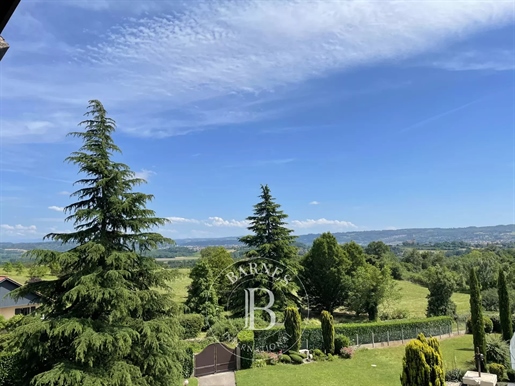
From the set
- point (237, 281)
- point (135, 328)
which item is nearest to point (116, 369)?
point (135, 328)

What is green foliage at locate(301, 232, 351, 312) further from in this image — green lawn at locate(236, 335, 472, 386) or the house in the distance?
the house in the distance

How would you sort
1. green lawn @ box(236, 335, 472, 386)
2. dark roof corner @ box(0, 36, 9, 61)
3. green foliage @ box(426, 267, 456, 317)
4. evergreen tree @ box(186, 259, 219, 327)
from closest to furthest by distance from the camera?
dark roof corner @ box(0, 36, 9, 61) < green lawn @ box(236, 335, 472, 386) < evergreen tree @ box(186, 259, 219, 327) < green foliage @ box(426, 267, 456, 317)

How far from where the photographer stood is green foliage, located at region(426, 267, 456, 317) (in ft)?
77.9

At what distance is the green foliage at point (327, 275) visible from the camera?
2542cm

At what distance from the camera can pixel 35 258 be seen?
8891 millimetres

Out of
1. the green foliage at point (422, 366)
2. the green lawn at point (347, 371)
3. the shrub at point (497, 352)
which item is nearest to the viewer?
the green foliage at point (422, 366)

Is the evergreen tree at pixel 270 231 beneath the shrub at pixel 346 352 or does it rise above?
above

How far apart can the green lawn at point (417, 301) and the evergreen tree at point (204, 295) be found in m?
12.9

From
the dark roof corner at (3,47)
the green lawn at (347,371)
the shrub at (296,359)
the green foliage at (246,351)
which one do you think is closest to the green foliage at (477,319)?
the green lawn at (347,371)

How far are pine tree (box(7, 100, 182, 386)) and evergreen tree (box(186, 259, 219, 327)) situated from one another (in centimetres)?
1129

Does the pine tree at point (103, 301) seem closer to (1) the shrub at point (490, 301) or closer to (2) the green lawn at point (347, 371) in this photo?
(2) the green lawn at point (347, 371)

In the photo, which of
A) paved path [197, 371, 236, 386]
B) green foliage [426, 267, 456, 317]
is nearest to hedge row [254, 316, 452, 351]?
green foliage [426, 267, 456, 317]

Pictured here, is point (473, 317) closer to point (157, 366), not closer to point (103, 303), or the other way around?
point (157, 366)

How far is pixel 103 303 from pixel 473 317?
16.0m
